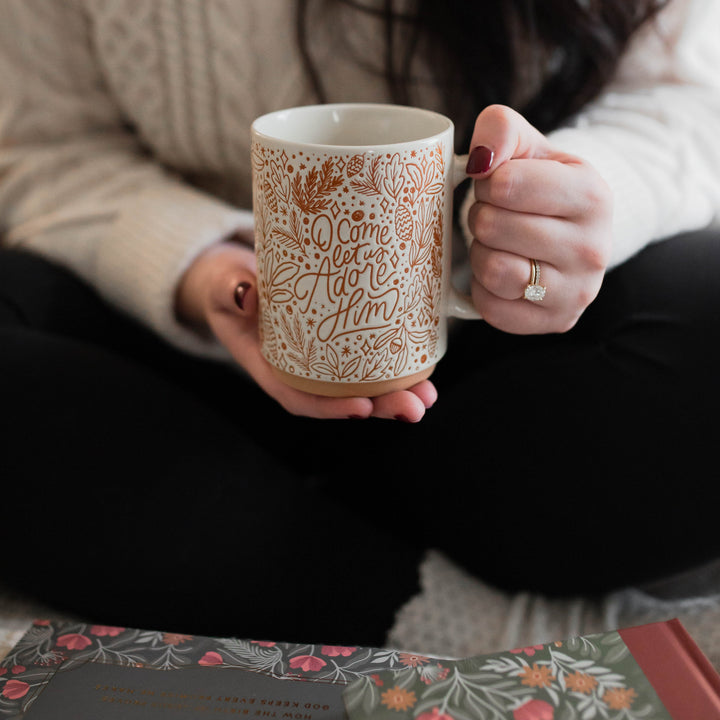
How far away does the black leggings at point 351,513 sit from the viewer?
644 mm

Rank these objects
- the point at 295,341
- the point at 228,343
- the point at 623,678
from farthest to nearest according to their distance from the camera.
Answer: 1. the point at 228,343
2. the point at 295,341
3. the point at 623,678

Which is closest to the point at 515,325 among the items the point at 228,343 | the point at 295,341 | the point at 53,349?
the point at 295,341

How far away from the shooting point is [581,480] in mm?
694

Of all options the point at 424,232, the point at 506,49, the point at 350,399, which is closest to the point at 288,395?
the point at 350,399

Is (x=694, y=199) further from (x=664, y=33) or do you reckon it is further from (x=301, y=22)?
(x=301, y=22)

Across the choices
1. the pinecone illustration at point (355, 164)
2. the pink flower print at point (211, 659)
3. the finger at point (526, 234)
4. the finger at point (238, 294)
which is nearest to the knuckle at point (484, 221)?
the finger at point (526, 234)

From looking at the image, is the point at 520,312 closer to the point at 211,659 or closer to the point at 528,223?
the point at 528,223

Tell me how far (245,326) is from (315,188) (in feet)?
0.76

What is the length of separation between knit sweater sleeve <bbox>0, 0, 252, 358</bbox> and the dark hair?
0.85ft

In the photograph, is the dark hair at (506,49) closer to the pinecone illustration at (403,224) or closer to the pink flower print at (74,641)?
the pinecone illustration at (403,224)

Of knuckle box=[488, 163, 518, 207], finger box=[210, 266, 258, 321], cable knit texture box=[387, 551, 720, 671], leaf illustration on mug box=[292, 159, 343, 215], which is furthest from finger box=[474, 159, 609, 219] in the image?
cable knit texture box=[387, 551, 720, 671]

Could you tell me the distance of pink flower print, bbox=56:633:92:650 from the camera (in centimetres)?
48

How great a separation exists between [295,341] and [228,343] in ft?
0.56

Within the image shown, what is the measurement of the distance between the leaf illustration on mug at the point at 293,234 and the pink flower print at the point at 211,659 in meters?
0.27
